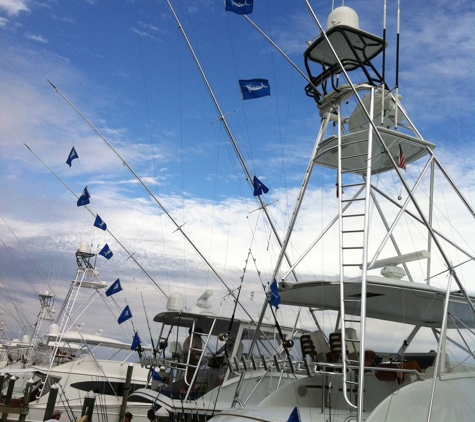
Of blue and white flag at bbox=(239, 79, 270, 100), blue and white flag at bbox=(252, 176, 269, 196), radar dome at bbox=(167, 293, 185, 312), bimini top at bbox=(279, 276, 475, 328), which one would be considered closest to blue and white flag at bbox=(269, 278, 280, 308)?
bimini top at bbox=(279, 276, 475, 328)

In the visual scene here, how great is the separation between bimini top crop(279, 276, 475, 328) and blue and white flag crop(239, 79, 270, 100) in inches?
214

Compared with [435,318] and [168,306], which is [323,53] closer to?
[435,318]

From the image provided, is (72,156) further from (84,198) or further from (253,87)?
(253,87)

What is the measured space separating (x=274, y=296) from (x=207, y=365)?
7.26 metres

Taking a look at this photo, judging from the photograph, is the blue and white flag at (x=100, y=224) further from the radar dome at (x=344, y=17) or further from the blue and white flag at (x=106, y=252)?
the radar dome at (x=344, y=17)

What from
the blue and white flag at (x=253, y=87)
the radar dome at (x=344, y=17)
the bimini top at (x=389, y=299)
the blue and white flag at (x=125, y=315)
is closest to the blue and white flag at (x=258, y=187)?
the blue and white flag at (x=253, y=87)

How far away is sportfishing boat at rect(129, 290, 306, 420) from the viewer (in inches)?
597

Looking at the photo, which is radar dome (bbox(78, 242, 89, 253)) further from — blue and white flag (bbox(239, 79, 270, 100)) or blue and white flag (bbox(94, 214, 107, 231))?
blue and white flag (bbox(239, 79, 270, 100))

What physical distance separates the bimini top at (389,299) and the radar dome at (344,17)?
6.53m

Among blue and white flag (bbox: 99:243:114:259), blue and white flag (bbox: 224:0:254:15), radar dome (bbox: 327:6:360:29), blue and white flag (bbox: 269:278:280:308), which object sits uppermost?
radar dome (bbox: 327:6:360:29)

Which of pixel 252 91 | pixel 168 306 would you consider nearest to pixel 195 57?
pixel 252 91

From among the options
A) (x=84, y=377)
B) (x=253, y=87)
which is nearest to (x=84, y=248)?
(x=84, y=377)

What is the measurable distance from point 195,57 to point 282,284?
9.79 meters

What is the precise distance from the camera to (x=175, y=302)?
64.2 ft
